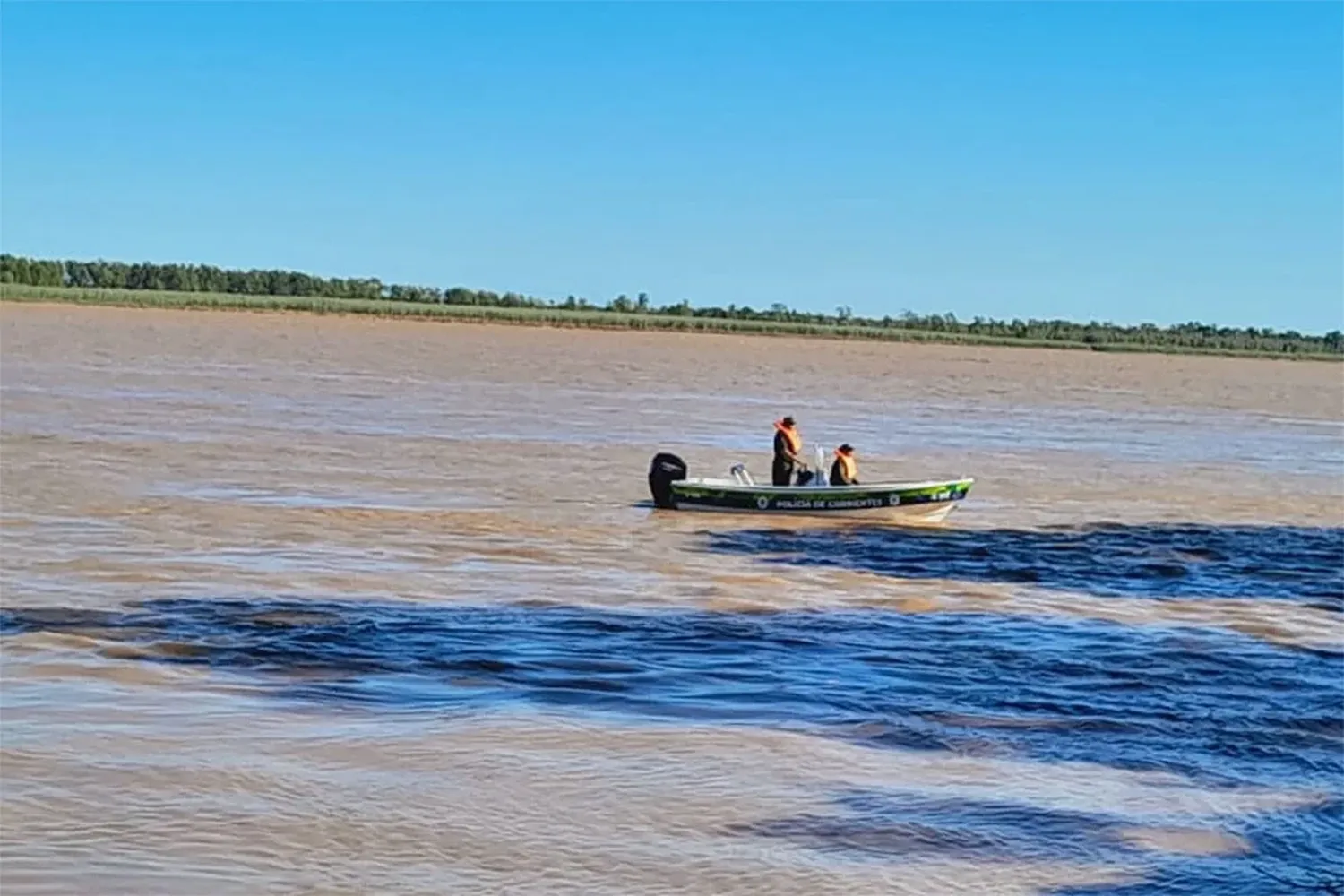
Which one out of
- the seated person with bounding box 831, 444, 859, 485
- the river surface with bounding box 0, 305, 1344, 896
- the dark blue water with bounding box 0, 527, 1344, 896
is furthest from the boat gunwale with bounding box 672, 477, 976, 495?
the dark blue water with bounding box 0, 527, 1344, 896

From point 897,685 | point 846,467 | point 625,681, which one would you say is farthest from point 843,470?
point 625,681

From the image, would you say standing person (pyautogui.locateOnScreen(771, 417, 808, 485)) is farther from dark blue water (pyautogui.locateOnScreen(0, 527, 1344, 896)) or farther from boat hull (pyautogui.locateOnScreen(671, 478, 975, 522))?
dark blue water (pyautogui.locateOnScreen(0, 527, 1344, 896))

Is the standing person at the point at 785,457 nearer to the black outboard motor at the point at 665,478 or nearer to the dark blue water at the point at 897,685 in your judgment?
the black outboard motor at the point at 665,478

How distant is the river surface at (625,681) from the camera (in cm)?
928

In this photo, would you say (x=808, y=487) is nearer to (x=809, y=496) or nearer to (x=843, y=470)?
(x=809, y=496)

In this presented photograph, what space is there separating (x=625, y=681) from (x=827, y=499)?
1112 centimetres

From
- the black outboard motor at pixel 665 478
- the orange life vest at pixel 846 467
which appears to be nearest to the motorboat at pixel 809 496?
the black outboard motor at pixel 665 478

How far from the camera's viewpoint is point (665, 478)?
81.8 ft

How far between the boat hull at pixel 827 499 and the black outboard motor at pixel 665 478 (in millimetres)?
112

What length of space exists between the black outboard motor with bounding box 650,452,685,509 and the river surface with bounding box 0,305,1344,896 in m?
0.63

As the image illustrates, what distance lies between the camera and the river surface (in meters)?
9.28

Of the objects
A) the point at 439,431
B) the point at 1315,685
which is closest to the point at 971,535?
the point at 1315,685

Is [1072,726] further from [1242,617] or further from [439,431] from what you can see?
[439,431]

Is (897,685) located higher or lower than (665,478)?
lower
